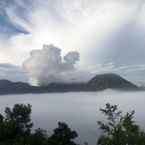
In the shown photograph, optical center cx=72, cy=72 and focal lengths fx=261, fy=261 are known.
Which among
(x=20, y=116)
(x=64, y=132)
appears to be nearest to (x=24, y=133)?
(x=20, y=116)

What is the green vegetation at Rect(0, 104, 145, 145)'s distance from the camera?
5000 cm

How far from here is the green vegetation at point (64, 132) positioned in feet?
164

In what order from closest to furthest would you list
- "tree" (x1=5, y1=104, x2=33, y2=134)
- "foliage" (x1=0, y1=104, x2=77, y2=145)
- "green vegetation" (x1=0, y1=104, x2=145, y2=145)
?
"green vegetation" (x1=0, y1=104, x2=145, y2=145) < "foliage" (x1=0, y1=104, x2=77, y2=145) < "tree" (x1=5, y1=104, x2=33, y2=134)

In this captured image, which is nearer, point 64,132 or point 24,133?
point 64,132

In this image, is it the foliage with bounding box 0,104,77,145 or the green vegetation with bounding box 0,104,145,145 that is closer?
the green vegetation with bounding box 0,104,145,145

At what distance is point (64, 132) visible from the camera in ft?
294

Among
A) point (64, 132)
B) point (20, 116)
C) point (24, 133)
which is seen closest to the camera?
point (64, 132)

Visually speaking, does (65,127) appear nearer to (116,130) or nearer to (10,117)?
(10,117)

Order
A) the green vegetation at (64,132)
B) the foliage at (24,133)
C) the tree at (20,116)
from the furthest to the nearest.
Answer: the tree at (20,116) → the foliage at (24,133) → the green vegetation at (64,132)

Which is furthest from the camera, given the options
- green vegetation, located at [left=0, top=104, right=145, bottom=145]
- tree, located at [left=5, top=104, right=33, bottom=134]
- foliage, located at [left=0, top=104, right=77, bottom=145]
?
tree, located at [left=5, top=104, right=33, bottom=134]

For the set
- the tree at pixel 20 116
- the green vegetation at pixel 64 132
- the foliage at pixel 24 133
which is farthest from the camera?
the tree at pixel 20 116

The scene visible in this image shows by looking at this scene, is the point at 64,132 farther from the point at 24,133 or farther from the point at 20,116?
the point at 20,116

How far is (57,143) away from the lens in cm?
8244

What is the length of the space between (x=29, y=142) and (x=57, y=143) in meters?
10.2
